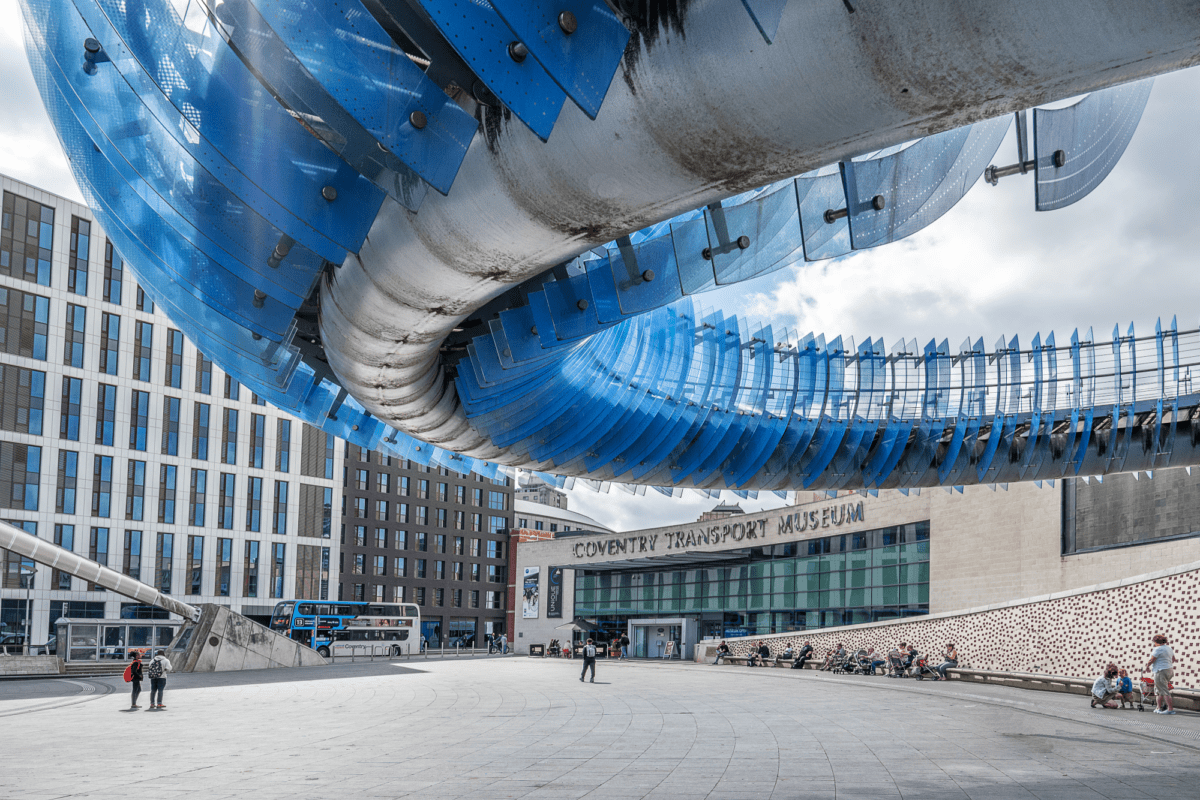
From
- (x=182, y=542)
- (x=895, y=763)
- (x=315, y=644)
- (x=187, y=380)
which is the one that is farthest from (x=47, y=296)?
(x=895, y=763)

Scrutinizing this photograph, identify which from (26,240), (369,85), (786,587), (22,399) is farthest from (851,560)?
(26,240)

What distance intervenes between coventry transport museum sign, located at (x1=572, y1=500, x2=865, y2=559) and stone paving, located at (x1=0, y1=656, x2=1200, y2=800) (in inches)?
838

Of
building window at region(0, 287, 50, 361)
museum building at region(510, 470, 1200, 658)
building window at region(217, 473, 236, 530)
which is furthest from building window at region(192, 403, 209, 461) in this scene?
museum building at region(510, 470, 1200, 658)

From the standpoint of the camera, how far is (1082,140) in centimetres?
857

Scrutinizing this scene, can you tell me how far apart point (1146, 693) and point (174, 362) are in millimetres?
58961

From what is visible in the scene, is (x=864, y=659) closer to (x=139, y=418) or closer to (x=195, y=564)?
(x=195, y=564)

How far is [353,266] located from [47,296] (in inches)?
2215

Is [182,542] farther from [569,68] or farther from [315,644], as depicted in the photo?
[569,68]

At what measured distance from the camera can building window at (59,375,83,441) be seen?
58125 millimetres

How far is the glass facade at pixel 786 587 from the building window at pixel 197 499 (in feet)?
80.5

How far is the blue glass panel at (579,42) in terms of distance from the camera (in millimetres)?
5961

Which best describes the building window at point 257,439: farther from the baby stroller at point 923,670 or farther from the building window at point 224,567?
the baby stroller at point 923,670

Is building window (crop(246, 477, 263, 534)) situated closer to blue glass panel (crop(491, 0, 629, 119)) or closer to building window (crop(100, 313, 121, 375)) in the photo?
building window (crop(100, 313, 121, 375))

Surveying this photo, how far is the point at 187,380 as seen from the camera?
64.7 metres
